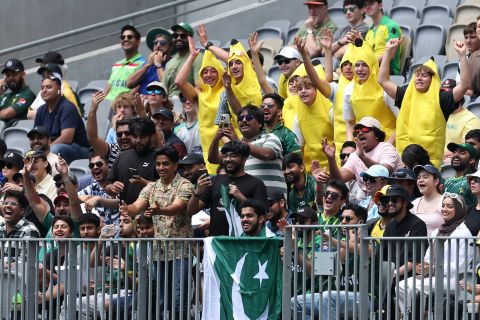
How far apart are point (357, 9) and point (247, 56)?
183 cm

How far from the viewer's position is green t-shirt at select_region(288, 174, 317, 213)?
14.5 metres

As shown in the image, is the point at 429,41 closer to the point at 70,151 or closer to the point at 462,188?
the point at 70,151

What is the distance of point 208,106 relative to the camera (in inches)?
644

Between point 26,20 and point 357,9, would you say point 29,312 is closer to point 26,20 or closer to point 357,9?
point 357,9

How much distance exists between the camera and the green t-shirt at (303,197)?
14500 mm

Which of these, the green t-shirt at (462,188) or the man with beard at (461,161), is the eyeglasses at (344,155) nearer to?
the man with beard at (461,161)

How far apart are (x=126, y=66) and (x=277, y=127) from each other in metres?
4.61

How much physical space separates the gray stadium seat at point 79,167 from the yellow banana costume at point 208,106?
5.12 ft

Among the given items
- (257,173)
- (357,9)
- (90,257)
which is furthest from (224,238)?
(357,9)

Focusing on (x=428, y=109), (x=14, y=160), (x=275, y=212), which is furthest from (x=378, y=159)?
(x=14, y=160)

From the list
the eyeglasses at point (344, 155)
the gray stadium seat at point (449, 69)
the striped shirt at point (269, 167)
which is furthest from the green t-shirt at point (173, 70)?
the striped shirt at point (269, 167)

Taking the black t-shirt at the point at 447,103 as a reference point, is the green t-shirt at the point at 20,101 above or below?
above

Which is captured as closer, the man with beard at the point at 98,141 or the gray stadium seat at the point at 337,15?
the man with beard at the point at 98,141

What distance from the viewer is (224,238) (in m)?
11.4
